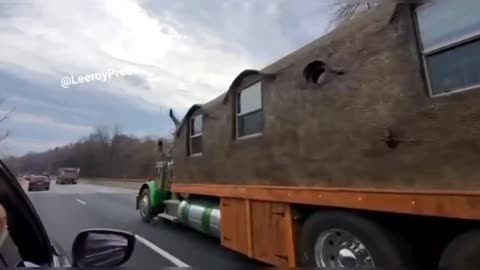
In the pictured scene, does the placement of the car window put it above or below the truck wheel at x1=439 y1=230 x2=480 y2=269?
above

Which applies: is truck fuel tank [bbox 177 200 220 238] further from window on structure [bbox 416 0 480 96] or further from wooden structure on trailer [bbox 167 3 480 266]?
window on structure [bbox 416 0 480 96]

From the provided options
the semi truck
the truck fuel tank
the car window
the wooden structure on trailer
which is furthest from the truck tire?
the truck fuel tank

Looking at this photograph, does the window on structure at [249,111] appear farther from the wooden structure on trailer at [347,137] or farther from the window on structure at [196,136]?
the window on structure at [196,136]

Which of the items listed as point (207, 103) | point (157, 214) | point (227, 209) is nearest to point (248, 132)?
point (227, 209)

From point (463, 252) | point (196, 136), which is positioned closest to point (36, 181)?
point (196, 136)

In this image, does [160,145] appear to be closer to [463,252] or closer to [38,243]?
[38,243]

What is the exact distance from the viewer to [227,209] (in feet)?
18.6

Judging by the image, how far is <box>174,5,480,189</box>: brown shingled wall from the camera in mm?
2637

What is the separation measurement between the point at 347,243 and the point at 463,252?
1.08m

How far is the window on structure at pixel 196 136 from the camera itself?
23.7 ft

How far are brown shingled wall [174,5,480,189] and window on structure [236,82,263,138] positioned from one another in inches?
7.2

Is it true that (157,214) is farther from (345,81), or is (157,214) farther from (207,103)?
(345,81)

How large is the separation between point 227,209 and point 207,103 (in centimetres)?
203

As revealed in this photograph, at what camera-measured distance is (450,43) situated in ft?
8.72
